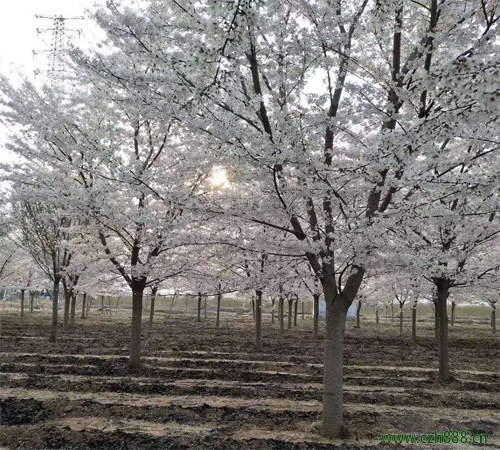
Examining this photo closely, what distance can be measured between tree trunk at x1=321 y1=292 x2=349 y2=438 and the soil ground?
0.25 m

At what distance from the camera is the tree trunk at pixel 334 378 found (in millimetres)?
6172

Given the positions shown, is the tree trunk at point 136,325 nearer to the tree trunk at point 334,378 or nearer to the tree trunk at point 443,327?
the tree trunk at point 334,378

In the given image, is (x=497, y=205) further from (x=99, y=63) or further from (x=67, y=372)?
(x=67, y=372)

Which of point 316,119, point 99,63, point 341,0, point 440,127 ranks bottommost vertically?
point 440,127

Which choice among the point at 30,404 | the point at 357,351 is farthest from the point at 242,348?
the point at 30,404

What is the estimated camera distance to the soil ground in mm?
6074

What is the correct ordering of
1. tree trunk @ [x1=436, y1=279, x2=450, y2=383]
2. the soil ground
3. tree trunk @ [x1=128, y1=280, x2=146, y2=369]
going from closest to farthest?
1. the soil ground
2. tree trunk @ [x1=436, y1=279, x2=450, y2=383]
3. tree trunk @ [x1=128, y1=280, x2=146, y2=369]

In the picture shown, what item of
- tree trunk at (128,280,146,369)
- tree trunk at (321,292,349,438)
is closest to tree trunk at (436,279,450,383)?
tree trunk at (321,292,349,438)

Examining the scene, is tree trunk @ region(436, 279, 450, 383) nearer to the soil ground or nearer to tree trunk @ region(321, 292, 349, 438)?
the soil ground

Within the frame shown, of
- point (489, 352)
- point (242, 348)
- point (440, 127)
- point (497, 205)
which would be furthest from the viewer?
point (489, 352)

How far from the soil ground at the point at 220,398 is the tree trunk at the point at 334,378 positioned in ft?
0.82

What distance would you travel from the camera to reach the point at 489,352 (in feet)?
54.9

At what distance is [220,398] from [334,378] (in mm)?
3101

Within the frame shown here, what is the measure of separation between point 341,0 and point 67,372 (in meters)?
9.73
